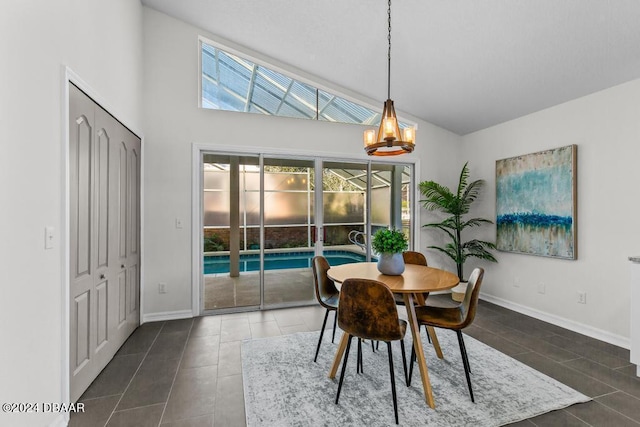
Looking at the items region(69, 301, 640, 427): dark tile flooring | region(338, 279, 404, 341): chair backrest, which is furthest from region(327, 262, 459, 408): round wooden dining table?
region(69, 301, 640, 427): dark tile flooring

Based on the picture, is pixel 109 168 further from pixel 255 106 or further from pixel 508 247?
pixel 508 247

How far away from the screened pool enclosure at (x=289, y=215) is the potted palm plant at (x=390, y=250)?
1.95 m

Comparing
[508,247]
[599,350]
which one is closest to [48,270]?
[599,350]

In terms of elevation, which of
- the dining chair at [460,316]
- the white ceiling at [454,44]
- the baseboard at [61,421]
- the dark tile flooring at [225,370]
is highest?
the white ceiling at [454,44]

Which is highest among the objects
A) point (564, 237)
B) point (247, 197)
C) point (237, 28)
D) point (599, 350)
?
point (237, 28)

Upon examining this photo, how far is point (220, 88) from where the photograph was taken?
13.0 feet

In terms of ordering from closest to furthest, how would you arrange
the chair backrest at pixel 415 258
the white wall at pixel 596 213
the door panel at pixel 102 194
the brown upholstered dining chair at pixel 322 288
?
the door panel at pixel 102 194, the brown upholstered dining chair at pixel 322 288, the white wall at pixel 596 213, the chair backrest at pixel 415 258

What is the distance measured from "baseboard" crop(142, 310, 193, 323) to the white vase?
8.48 feet

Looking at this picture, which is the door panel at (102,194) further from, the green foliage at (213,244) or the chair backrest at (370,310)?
the chair backrest at (370,310)

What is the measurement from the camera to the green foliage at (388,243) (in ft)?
7.93

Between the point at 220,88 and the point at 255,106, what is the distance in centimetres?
50


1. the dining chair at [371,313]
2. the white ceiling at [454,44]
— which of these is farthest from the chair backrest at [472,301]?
the white ceiling at [454,44]

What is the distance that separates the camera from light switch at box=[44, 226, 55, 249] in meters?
1.66

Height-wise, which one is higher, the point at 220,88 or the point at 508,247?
the point at 220,88
